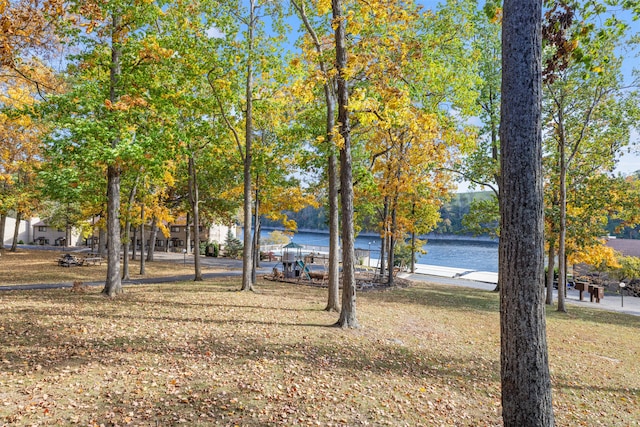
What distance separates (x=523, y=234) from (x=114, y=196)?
12596 mm

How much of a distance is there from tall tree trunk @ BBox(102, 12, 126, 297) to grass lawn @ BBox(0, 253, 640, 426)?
817 millimetres

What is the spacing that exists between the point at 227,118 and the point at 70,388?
13.1 meters

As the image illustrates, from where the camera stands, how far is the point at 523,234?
3955 millimetres

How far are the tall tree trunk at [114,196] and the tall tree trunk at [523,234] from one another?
1180 cm

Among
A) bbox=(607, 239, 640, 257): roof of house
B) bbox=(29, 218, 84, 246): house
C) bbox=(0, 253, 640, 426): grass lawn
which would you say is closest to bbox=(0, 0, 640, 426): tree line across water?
bbox=(0, 253, 640, 426): grass lawn

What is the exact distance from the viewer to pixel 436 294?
19844 millimetres

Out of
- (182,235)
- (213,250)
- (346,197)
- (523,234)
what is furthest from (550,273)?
(182,235)

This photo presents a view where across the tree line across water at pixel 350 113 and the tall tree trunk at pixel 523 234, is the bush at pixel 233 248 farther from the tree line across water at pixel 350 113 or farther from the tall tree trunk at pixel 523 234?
the tall tree trunk at pixel 523 234

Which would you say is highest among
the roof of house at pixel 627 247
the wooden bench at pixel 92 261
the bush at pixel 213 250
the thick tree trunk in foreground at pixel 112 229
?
the thick tree trunk in foreground at pixel 112 229

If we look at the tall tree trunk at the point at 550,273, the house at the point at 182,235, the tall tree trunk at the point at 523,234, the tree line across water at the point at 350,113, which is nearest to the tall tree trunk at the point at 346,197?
the tree line across water at the point at 350,113

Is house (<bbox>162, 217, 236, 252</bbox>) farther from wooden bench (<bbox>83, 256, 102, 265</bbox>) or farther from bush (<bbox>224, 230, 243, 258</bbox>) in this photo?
wooden bench (<bbox>83, 256, 102, 265</bbox>)

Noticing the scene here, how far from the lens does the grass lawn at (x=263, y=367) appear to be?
5.11 meters

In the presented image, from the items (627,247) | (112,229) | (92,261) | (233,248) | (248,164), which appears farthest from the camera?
(233,248)

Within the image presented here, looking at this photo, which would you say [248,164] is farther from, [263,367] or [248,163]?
[263,367]
